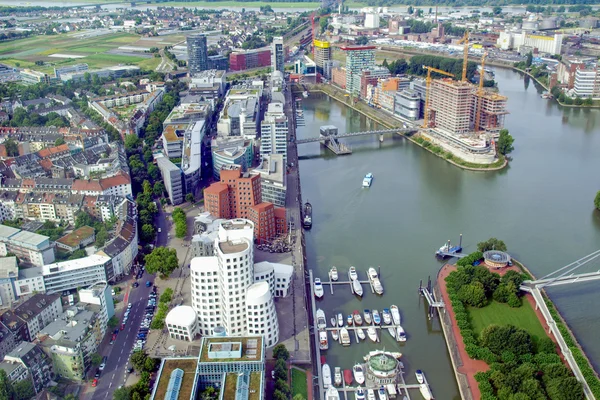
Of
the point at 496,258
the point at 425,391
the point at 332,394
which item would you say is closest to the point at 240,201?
the point at 496,258

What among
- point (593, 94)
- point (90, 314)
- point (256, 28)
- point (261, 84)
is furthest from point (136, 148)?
point (256, 28)

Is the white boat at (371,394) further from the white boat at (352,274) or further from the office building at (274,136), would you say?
the office building at (274,136)

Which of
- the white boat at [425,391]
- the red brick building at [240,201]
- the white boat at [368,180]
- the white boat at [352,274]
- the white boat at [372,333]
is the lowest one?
the white boat at [425,391]

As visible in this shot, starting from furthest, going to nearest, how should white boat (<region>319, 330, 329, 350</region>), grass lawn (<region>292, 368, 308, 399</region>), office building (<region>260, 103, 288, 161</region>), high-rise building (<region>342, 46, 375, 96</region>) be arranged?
high-rise building (<region>342, 46, 375, 96</region>) → office building (<region>260, 103, 288, 161</region>) → white boat (<region>319, 330, 329, 350</region>) → grass lawn (<region>292, 368, 308, 399</region>)

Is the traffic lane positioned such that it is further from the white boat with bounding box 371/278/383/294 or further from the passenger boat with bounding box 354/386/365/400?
the white boat with bounding box 371/278/383/294

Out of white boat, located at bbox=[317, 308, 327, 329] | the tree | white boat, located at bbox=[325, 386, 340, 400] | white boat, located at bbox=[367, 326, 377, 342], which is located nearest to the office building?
the tree

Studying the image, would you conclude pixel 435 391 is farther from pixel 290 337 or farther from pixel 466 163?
pixel 466 163

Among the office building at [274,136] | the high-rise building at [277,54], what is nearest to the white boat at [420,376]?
the office building at [274,136]
